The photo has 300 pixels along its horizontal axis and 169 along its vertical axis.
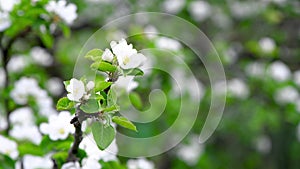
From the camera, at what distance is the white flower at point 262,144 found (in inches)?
156

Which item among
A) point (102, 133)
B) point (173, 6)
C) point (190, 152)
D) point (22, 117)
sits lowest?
point (102, 133)

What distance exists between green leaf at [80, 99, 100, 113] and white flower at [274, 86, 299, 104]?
2141mm

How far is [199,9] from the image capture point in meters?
3.40

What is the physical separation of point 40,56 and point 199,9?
1.05 metres

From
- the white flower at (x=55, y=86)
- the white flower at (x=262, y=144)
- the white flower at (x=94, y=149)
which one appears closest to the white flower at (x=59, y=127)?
the white flower at (x=94, y=149)

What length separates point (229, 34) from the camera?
3.72 meters

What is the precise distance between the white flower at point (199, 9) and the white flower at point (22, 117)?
163 centimetres

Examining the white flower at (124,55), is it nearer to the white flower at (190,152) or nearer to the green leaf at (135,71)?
the green leaf at (135,71)

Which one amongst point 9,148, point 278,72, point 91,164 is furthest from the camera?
point 278,72

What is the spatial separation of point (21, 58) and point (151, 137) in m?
0.82

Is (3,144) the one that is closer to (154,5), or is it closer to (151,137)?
(151,137)

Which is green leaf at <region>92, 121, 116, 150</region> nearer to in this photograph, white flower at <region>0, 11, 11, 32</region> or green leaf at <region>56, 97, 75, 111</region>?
green leaf at <region>56, 97, 75, 111</region>

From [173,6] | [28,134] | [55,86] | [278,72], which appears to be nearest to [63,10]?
[28,134]

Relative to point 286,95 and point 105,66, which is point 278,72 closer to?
point 286,95
